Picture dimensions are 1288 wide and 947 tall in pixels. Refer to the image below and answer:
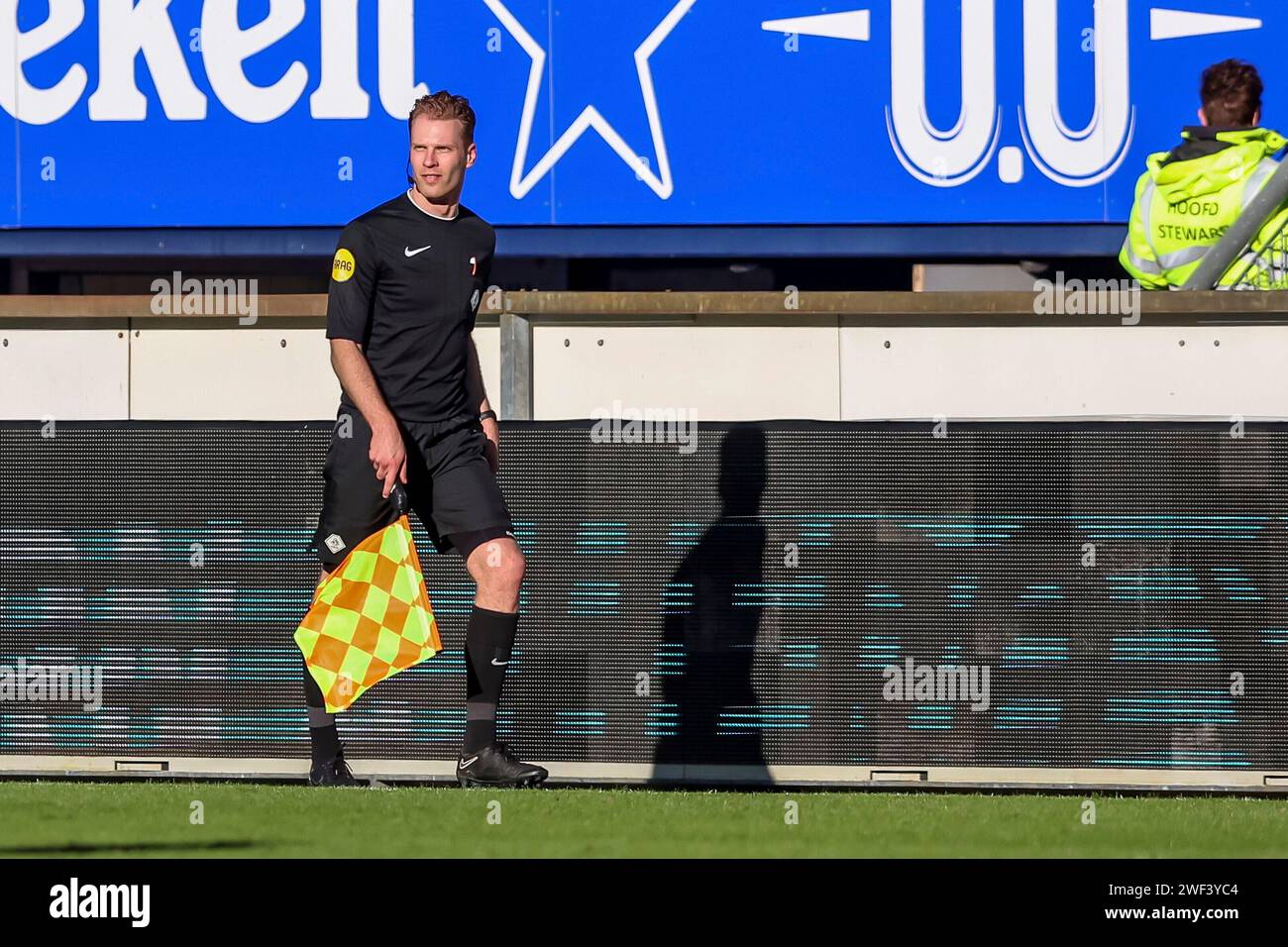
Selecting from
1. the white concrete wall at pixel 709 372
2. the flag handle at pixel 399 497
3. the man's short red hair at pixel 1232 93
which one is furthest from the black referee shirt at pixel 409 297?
the man's short red hair at pixel 1232 93

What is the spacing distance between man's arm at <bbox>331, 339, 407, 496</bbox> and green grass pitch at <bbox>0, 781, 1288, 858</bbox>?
994 millimetres

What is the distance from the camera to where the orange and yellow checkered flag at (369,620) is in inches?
250

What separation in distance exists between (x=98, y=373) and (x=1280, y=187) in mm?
4997

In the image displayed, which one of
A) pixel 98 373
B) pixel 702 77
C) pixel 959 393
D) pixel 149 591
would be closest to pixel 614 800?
pixel 149 591

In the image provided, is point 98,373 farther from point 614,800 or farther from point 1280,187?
point 1280,187

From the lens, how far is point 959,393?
847cm

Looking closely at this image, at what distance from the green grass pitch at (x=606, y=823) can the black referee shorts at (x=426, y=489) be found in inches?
31.5

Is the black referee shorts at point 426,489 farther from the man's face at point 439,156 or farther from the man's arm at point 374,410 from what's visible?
the man's face at point 439,156

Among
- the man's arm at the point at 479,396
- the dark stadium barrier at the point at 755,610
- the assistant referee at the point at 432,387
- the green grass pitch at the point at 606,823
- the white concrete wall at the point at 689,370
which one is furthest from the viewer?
the white concrete wall at the point at 689,370

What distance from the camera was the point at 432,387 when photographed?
6.44 metres

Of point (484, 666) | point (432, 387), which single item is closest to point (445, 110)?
point (432, 387)

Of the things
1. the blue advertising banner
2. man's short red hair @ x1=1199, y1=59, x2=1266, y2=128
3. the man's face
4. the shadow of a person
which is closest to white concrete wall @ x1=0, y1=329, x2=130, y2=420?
the blue advertising banner

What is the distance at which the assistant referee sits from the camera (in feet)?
20.8

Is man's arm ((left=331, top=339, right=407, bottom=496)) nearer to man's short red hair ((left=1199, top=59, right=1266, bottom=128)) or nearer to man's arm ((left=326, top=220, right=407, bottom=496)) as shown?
man's arm ((left=326, top=220, right=407, bottom=496))
